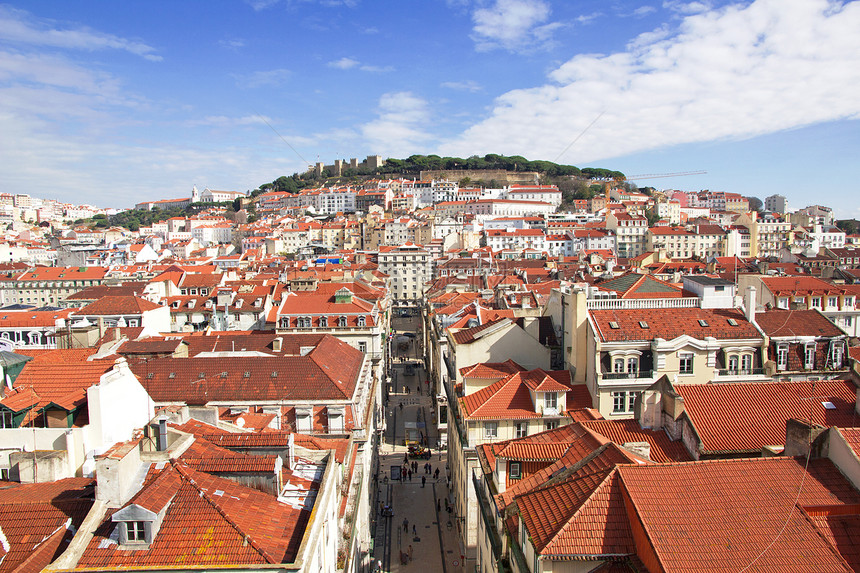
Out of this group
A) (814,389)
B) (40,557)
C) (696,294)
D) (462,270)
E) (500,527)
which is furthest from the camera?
(462,270)

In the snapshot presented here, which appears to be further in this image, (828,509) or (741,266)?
(741,266)

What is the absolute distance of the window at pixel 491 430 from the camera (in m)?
27.4

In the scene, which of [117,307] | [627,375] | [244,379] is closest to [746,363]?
[627,375]

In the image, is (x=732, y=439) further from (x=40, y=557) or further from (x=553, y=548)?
(x=40, y=557)

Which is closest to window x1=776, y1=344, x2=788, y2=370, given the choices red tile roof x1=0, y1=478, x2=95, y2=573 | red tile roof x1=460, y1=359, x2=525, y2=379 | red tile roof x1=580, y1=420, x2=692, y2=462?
red tile roof x1=460, y1=359, x2=525, y2=379

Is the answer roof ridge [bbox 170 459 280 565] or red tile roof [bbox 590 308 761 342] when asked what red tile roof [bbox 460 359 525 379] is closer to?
red tile roof [bbox 590 308 761 342]

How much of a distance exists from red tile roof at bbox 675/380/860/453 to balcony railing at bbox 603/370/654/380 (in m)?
6.17

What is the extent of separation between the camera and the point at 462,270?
98250 millimetres

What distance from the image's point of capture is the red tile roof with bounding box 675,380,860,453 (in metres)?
19.6

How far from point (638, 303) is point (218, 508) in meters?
24.0

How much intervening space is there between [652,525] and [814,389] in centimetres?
1272

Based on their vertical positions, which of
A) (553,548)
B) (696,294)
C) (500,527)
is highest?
(696,294)

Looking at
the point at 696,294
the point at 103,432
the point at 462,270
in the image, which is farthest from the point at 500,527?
the point at 462,270

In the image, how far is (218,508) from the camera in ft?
44.5
